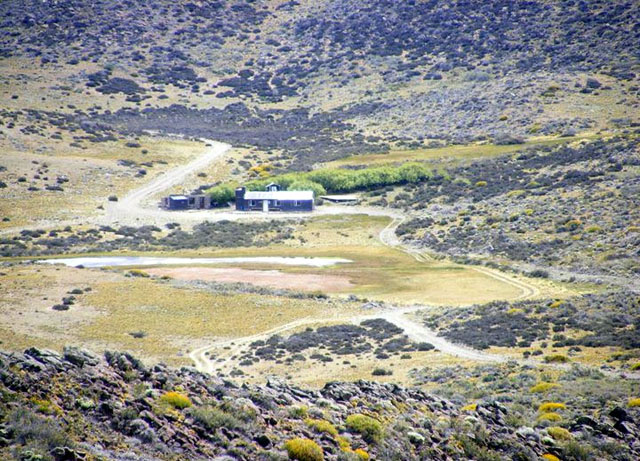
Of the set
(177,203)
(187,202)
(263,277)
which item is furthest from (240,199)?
(263,277)

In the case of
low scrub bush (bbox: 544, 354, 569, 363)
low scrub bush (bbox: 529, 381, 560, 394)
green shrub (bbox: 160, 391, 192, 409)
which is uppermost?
green shrub (bbox: 160, 391, 192, 409)

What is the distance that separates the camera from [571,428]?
23.4m

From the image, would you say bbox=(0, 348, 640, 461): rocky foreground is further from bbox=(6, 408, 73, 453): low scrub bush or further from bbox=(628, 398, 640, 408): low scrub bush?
bbox=(628, 398, 640, 408): low scrub bush

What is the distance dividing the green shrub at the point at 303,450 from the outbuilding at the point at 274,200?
7234 centimetres

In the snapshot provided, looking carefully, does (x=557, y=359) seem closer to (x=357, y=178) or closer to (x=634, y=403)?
(x=634, y=403)

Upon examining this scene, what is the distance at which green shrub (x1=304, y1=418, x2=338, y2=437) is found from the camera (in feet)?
64.4

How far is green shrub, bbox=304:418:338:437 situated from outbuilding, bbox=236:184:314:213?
70569 millimetres

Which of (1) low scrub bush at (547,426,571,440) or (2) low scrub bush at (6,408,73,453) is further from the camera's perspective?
(1) low scrub bush at (547,426,571,440)

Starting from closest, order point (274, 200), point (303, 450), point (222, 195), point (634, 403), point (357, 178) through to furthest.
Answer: point (303, 450), point (634, 403), point (274, 200), point (222, 195), point (357, 178)

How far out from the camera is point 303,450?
18016mm

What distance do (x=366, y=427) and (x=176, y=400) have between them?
15.9 feet

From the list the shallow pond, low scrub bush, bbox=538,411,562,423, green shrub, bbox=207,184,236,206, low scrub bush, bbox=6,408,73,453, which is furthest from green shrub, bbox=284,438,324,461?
green shrub, bbox=207,184,236,206

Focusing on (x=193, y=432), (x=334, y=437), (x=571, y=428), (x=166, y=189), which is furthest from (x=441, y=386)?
(x=166, y=189)

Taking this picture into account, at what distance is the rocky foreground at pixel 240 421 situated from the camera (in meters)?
16.2
